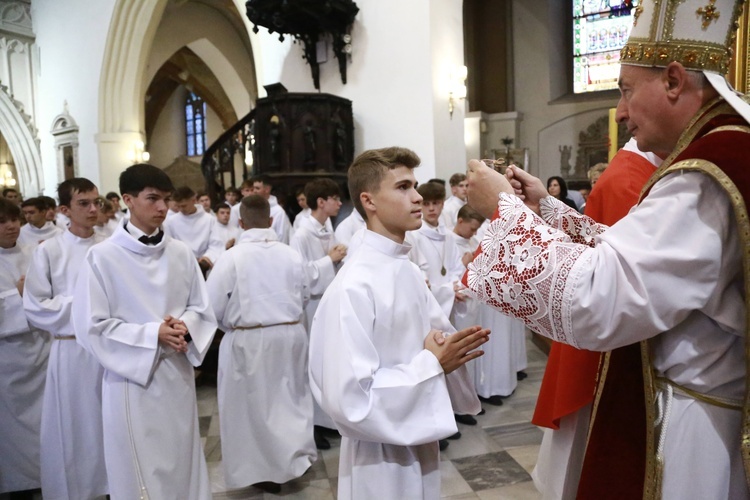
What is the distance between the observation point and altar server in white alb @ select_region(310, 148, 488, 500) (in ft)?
5.75

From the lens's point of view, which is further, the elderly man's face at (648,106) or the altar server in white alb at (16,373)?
the altar server in white alb at (16,373)

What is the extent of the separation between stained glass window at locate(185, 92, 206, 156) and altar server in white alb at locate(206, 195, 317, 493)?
23.0 meters

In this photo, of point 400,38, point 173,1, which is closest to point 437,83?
point 400,38

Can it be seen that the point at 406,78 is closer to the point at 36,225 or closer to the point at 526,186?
the point at 36,225

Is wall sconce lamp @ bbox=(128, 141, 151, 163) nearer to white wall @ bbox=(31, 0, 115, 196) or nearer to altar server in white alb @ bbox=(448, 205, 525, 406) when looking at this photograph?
white wall @ bbox=(31, 0, 115, 196)

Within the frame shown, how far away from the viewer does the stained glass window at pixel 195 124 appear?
25.3m

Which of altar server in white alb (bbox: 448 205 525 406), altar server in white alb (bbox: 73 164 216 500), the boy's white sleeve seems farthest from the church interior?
the boy's white sleeve

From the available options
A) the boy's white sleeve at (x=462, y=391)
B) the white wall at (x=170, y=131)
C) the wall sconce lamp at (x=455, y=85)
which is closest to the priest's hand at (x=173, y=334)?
the boy's white sleeve at (x=462, y=391)

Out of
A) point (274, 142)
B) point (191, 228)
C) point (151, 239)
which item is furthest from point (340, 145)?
point (151, 239)

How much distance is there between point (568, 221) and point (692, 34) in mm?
646

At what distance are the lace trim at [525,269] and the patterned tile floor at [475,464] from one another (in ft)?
8.25

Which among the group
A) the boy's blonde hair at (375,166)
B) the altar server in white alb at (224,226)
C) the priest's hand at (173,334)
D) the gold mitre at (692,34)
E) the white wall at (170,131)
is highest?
the white wall at (170,131)

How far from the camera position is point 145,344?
2752 millimetres

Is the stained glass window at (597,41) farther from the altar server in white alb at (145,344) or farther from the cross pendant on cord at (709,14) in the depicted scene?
the cross pendant on cord at (709,14)
